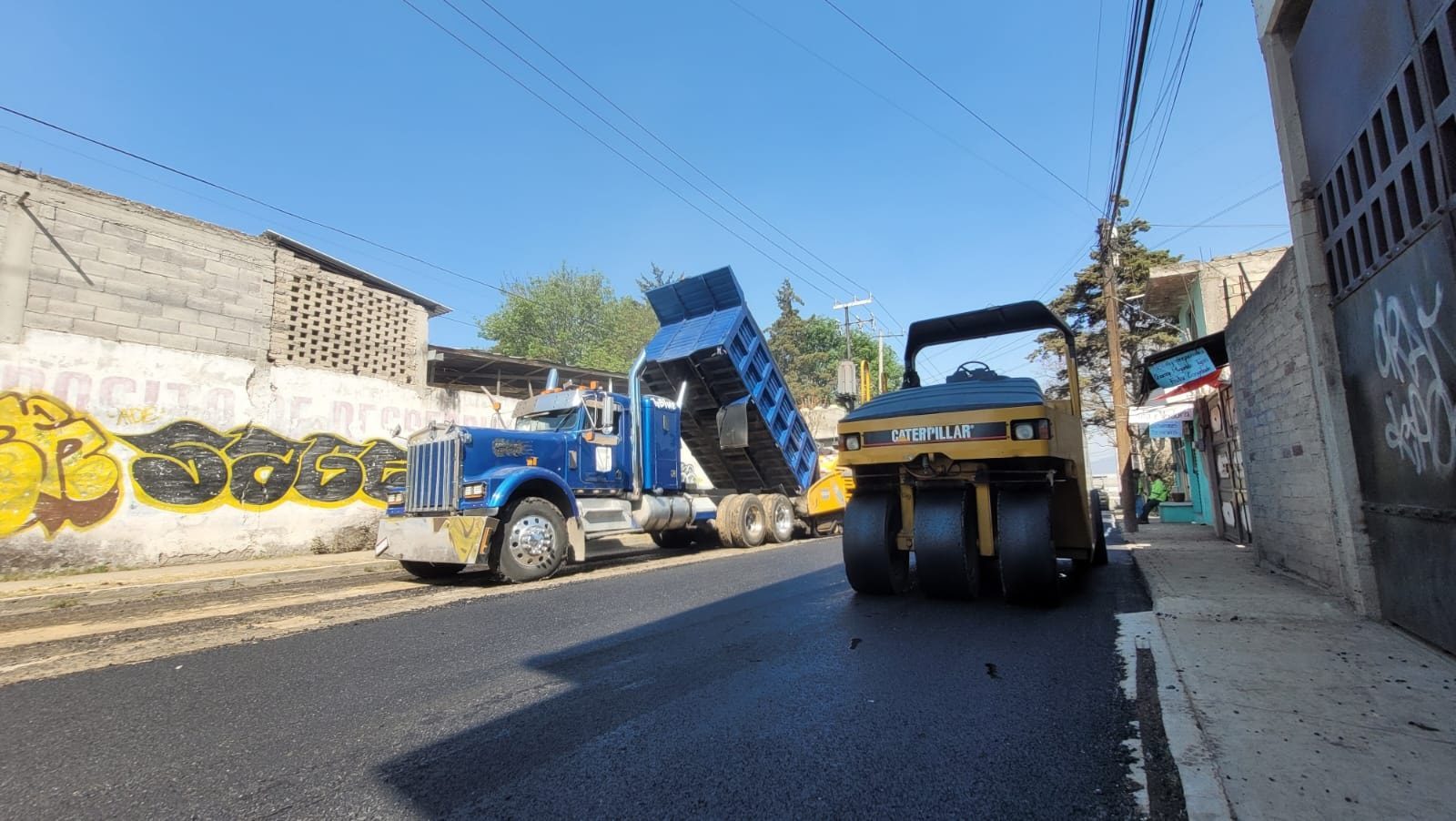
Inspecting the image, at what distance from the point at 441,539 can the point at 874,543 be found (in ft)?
15.7

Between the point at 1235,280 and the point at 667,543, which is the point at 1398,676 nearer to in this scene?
the point at 667,543

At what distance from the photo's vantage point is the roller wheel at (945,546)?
5.19 metres

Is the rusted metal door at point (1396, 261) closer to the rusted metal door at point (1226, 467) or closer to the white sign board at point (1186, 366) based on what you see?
the white sign board at point (1186, 366)

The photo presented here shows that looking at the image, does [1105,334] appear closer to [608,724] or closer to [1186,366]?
[1186,366]

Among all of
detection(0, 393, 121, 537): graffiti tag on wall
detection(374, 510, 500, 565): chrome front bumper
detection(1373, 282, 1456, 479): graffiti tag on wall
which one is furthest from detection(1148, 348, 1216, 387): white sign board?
detection(0, 393, 121, 537): graffiti tag on wall

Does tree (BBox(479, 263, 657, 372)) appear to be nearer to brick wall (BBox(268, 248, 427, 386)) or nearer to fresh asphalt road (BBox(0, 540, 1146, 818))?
brick wall (BBox(268, 248, 427, 386))

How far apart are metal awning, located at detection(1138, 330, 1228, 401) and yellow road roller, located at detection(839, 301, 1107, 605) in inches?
120

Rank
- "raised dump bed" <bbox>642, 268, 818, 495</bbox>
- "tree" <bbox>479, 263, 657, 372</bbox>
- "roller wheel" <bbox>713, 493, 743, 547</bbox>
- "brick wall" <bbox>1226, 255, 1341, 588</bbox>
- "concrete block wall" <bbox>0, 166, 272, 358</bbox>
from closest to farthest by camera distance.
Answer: "brick wall" <bbox>1226, 255, 1341, 588</bbox>, "concrete block wall" <bbox>0, 166, 272, 358</bbox>, "raised dump bed" <bbox>642, 268, 818, 495</bbox>, "roller wheel" <bbox>713, 493, 743, 547</bbox>, "tree" <bbox>479, 263, 657, 372</bbox>

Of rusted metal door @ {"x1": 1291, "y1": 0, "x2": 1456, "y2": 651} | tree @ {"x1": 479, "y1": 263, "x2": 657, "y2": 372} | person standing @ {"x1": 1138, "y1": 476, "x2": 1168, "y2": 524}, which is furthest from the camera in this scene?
tree @ {"x1": 479, "y1": 263, "x2": 657, "y2": 372}

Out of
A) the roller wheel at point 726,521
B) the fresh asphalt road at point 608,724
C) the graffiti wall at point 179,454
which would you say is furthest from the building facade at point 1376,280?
the graffiti wall at point 179,454

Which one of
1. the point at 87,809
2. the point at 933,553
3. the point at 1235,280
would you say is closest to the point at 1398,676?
the point at 933,553

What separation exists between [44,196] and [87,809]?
11.4 m

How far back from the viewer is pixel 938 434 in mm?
5230

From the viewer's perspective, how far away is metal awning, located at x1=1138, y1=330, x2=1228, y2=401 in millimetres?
8148
